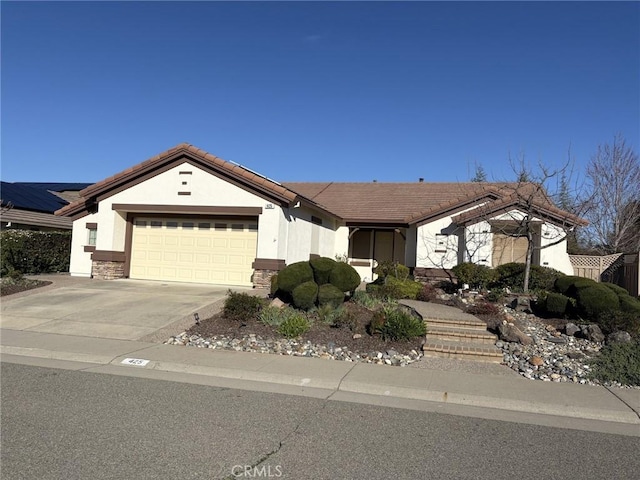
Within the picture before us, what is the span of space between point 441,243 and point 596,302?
827 cm

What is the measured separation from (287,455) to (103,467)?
1597mm

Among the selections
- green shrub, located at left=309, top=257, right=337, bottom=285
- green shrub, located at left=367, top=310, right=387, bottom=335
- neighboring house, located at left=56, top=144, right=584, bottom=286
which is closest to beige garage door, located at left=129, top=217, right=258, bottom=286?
neighboring house, located at left=56, top=144, right=584, bottom=286

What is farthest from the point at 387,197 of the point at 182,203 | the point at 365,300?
the point at 365,300

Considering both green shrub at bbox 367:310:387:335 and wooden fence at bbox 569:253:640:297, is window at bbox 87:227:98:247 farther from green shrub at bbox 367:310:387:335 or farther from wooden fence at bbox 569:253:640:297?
wooden fence at bbox 569:253:640:297

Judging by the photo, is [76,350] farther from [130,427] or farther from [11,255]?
[11,255]

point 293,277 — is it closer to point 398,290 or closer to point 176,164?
point 398,290

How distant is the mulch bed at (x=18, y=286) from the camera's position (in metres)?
14.6

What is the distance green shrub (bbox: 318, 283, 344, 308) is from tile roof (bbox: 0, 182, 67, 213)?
70.8 ft

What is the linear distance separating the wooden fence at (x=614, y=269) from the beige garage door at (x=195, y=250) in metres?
11.5

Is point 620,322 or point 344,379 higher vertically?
point 620,322

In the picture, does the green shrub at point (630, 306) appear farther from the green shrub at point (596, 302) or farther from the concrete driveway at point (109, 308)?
the concrete driveway at point (109, 308)

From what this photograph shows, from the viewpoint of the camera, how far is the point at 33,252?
62.4ft

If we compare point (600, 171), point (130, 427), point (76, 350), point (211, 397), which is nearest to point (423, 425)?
point (211, 397)

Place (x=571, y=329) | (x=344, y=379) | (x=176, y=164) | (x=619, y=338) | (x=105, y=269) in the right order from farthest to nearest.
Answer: (x=105, y=269), (x=176, y=164), (x=571, y=329), (x=619, y=338), (x=344, y=379)
